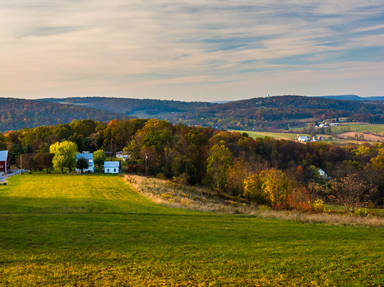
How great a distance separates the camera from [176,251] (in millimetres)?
13828

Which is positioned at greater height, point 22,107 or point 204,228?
point 22,107

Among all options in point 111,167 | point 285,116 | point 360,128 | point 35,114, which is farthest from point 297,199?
point 35,114

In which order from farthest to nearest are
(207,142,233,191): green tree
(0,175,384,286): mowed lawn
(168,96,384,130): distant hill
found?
(168,96,384,130): distant hill → (207,142,233,191): green tree → (0,175,384,286): mowed lawn

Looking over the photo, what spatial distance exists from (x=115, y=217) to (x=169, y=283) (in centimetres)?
1036

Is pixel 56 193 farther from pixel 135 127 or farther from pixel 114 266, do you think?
pixel 135 127

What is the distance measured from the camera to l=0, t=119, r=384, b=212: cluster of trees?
137ft

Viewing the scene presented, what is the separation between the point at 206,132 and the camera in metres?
81.2

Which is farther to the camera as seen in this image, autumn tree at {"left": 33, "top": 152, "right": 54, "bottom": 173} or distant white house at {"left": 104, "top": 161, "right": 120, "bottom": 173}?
distant white house at {"left": 104, "top": 161, "right": 120, "bottom": 173}

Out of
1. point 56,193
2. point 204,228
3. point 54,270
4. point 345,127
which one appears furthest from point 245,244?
point 345,127

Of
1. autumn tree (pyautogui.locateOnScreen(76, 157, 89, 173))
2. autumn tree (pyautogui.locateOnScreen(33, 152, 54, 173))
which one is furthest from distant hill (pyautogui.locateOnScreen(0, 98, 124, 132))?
autumn tree (pyautogui.locateOnScreen(76, 157, 89, 173))

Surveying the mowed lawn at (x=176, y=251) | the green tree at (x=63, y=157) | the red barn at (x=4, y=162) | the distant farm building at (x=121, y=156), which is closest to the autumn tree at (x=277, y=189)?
the mowed lawn at (x=176, y=251)

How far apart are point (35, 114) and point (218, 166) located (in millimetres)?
135303

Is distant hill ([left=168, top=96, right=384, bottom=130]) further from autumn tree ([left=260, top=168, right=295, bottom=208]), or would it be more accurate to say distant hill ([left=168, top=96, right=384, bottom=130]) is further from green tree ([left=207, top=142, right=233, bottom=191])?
autumn tree ([left=260, top=168, right=295, bottom=208])

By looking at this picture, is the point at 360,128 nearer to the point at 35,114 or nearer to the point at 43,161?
the point at 43,161
